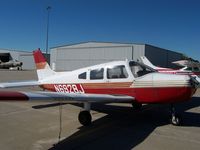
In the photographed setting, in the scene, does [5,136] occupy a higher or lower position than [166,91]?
lower

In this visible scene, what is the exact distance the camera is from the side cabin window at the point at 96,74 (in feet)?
29.0

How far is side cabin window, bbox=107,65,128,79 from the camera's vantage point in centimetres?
833

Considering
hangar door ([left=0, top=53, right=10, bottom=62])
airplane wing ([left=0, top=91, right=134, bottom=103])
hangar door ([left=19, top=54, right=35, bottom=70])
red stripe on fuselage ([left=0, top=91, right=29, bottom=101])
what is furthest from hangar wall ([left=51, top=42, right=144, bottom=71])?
red stripe on fuselage ([left=0, top=91, right=29, bottom=101])

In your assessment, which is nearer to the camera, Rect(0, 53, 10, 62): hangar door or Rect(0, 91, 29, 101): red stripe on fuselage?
Rect(0, 91, 29, 101): red stripe on fuselage

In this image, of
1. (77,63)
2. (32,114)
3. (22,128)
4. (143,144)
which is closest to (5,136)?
(22,128)

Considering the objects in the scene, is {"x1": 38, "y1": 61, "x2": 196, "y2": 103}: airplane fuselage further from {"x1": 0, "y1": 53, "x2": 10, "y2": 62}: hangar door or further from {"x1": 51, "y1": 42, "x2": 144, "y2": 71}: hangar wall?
{"x1": 0, "y1": 53, "x2": 10, "y2": 62}: hangar door

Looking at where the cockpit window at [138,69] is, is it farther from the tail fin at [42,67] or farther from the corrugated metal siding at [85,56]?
the corrugated metal siding at [85,56]

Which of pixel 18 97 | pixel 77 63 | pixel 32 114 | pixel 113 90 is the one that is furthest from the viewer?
pixel 77 63

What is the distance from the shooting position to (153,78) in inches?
304

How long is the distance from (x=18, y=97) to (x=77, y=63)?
4723cm

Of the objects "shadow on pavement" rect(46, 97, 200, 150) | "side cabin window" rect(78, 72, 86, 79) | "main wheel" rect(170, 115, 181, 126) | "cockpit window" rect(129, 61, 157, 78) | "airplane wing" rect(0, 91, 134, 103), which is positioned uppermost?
"cockpit window" rect(129, 61, 157, 78)

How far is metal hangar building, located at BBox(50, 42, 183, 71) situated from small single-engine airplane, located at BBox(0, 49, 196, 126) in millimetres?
35206

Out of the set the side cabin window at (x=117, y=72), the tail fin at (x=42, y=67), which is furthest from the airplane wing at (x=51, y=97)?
the tail fin at (x=42, y=67)

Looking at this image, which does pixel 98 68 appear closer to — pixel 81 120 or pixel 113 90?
pixel 113 90
